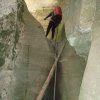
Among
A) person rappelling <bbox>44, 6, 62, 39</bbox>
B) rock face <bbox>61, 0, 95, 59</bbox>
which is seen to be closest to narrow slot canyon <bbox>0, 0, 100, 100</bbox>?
rock face <bbox>61, 0, 95, 59</bbox>

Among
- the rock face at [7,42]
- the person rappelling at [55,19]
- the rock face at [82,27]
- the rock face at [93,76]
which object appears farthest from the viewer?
the person rappelling at [55,19]

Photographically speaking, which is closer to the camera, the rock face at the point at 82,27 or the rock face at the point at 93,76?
the rock face at the point at 93,76

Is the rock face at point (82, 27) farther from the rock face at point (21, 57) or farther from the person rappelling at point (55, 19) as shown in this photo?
the person rappelling at point (55, 19)

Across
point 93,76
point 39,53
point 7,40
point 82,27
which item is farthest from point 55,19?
point 93,76

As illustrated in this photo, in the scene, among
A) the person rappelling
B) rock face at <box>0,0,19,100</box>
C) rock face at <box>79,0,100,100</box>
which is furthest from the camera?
the person rappelling

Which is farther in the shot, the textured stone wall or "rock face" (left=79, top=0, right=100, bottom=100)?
the textured stone wall

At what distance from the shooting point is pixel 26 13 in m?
3.85

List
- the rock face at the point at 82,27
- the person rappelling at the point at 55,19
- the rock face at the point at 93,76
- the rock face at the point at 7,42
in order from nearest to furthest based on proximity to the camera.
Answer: the rock face at the point at 93,76
the rock face at the point at 7,42
the rock face at the point at 82,27
the person rappelling at the point at 55,19

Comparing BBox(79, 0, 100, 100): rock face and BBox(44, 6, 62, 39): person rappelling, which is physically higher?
BBox(79, 0, 100, 100): rock face

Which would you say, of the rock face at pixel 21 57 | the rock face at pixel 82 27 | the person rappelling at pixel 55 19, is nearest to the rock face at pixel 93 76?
the rock face at pixel 82 27

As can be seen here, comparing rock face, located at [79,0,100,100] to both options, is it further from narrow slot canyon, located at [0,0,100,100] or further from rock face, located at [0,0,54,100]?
rock face, located at [0,0,54,100]

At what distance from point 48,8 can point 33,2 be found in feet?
0.85

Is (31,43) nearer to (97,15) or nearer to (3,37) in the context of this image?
(3,37)

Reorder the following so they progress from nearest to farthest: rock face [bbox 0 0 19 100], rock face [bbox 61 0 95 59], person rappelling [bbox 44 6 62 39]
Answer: rock face [bbox 0 0 19 100] < rock face [bbox 61 0 95 59] < person rappelling [bbox 44 6 62 39]
